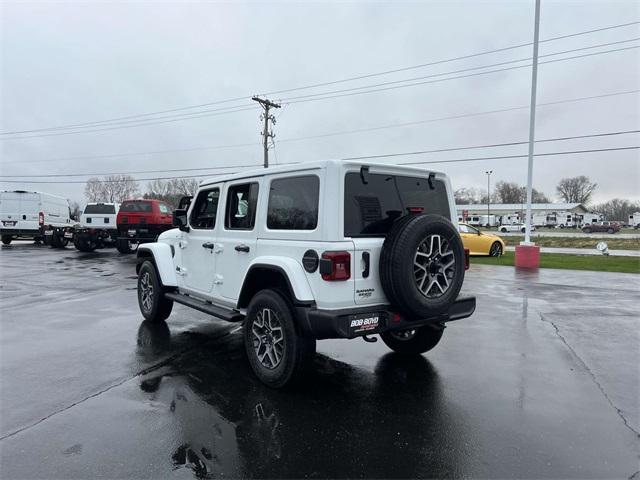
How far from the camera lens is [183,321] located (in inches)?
277

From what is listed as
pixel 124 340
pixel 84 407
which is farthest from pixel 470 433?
pixel 124 340

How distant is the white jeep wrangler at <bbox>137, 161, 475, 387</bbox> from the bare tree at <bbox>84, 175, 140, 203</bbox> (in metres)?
84.4

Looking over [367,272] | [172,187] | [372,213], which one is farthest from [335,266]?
[172,187]

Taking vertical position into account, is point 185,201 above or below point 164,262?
above

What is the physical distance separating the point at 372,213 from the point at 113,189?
88.5 meters

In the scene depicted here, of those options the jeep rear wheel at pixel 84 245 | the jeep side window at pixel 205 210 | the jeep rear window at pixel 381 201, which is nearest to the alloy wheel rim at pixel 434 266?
the jeep rear window at pixel 381 201

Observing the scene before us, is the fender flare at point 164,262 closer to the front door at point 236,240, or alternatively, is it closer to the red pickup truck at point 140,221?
the front door at point 236,240

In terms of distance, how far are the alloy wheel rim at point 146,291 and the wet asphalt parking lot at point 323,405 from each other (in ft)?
1.15

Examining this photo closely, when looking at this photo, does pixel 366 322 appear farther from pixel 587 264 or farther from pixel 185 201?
pixel 587 264

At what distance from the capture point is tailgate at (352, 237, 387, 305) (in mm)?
3838

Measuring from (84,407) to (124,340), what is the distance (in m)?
2.16

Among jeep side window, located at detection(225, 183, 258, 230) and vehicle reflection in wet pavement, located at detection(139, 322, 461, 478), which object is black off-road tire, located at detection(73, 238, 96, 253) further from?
jeep side window, located at detection(225, 183, 258, 230)

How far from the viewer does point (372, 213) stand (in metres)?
4.07

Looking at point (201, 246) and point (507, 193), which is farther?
point (507, 193)
